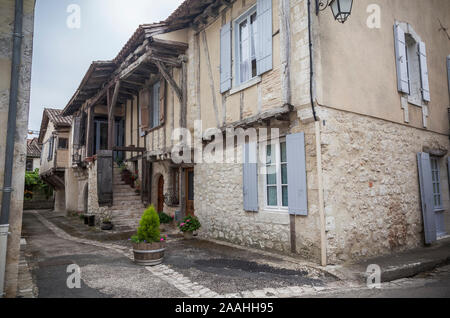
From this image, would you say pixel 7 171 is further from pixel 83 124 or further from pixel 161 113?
pixel 83 124

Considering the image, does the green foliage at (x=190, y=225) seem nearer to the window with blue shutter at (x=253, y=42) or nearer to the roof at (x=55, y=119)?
the window with blue shutter at (x=253, y=42)

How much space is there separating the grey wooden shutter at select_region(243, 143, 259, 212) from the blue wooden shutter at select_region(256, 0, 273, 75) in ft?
5.08

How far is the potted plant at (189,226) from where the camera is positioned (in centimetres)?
745

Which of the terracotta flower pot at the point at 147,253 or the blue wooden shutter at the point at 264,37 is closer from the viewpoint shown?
the terracotta flower pot at the point at 147,253

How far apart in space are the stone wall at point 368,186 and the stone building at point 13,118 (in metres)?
4.15

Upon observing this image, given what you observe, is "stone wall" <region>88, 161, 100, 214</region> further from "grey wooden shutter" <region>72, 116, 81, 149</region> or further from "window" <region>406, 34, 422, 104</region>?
"window" <region>406, 34, 422, 104</region>

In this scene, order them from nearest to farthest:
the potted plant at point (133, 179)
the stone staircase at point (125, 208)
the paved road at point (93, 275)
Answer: the paved road at point (93, 275), the stone staircase at point (125, 208), the potted plant at point (133, 179)

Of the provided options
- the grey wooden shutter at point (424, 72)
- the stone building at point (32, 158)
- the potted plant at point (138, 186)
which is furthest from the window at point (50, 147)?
the grey wooden shutter at point (424, 72)

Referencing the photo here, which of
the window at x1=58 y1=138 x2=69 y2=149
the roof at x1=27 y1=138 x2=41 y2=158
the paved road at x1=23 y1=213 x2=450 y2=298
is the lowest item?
the paved road at x1=23 y1=213 x2=450 y2=298

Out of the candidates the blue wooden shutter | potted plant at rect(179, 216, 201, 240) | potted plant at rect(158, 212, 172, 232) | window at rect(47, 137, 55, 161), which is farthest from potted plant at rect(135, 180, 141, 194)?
window at rect(47, 137, 55, 161)

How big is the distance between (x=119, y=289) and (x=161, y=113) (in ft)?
20.9

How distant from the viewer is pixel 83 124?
45.6 feet

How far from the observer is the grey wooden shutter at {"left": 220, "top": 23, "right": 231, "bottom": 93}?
22.2 feet
